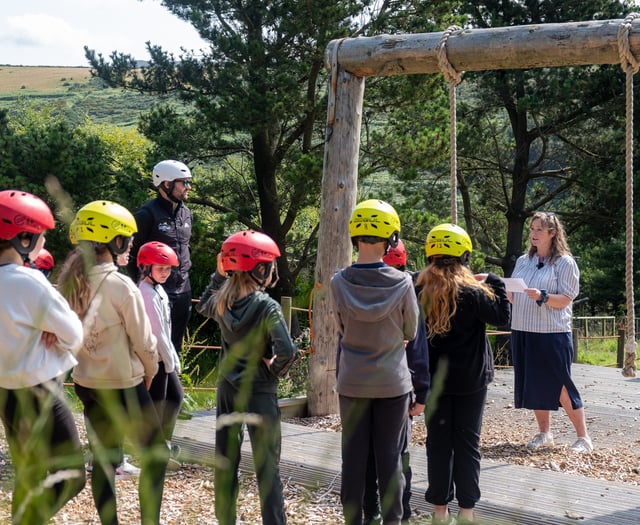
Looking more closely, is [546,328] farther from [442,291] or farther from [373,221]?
[373,221]

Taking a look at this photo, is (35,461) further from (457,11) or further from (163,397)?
(457,11)

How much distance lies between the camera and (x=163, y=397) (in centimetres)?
497

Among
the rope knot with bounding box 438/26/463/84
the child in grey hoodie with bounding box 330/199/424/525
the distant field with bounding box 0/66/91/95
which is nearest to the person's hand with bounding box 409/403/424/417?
the child in grey hoodie with bounding box 330/199/424/525

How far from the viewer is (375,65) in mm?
6824

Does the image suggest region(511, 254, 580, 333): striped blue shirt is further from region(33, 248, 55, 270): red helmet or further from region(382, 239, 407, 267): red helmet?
region(33, 248, 55, 270): red helmet

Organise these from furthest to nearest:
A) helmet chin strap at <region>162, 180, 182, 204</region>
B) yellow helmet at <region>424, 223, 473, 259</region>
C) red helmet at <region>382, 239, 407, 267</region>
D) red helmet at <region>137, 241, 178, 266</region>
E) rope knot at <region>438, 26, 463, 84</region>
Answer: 1. rope knot at <region>438, 26, 463, 84</region>
2. helmet chin strap at <region>162, 180, 182, 204</region>
3. red helmet at <region>137, 241, 178, 266</region>
4. red helmet at <region>382, 239, 407, 267</region>
5. yellow helmet at <region>424, 223, 473, 259</region>

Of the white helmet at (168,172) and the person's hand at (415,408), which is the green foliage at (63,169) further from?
the person's hand at (415,408)

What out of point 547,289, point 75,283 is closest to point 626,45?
point 547,289

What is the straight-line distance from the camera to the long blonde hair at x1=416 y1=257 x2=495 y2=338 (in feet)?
14.1

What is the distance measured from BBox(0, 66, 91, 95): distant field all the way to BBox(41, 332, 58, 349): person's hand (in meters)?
95.9

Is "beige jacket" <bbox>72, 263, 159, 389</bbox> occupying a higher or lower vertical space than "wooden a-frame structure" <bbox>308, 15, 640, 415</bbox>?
lower

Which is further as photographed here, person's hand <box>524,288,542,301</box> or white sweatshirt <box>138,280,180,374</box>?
person's hand <box>524,288,542,301</box>

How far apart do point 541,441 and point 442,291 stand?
2.50m

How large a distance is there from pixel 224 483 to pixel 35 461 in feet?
1.21
